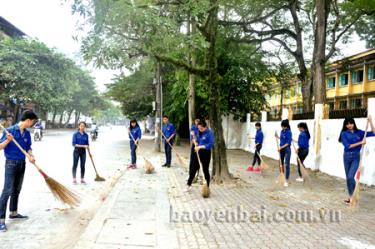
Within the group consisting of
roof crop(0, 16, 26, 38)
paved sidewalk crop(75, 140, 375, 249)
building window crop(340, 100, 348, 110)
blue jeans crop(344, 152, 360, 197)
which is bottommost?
paved sidewalk crop(75, 140, 375, 249)

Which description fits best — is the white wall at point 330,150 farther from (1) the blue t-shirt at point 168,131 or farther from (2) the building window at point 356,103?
(2) the building window at point 356,103

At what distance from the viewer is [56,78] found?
120 feet

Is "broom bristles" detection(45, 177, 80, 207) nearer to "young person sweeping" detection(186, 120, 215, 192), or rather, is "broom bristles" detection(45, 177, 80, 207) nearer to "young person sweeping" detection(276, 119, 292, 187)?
"young person sweeping" detection(186, 120, 215, 192)

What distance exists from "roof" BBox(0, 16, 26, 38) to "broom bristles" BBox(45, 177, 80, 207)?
3833 cm

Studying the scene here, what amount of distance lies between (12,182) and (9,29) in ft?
138

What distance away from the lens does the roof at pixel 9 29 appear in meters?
40.2

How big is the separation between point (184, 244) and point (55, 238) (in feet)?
5.72

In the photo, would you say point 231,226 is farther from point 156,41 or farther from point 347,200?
point 156,41

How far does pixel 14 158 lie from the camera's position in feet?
18.4

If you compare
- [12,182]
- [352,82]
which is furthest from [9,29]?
[12,182]

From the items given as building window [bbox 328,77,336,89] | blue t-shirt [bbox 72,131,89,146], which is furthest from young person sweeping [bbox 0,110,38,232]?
building window [bbox 328,77,336,89]

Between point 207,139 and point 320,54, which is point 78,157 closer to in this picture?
point 207,139

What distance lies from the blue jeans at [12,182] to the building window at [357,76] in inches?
1302

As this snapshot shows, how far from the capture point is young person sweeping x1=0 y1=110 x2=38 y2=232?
17.8ft
